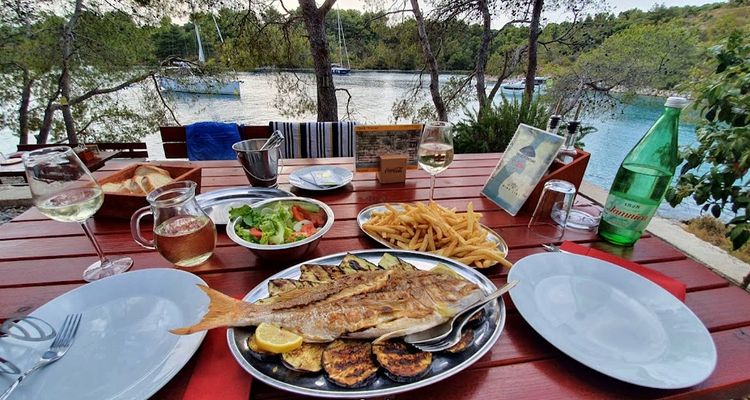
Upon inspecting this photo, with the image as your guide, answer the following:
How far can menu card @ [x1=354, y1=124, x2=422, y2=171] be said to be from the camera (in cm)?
193

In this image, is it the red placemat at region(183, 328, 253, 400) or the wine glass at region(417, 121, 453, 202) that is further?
the wine glass at region(417, 121, 453, 202)

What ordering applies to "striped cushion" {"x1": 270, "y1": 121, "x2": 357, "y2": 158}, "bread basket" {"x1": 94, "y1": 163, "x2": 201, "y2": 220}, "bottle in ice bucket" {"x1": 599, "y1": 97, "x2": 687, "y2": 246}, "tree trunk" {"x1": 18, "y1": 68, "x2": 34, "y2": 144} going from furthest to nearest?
1. "tree trunk" {"x1": 18, "y1": 68, "x2": 34, "y2": 144}
2. "striped cushion" {"x1": 270, "y1": 121, "x2": 357, "y2": 158}
3. "bread basket" {"x1": 94, "y1": 163, "x2": 201, "y2": 220}
4. "bottle in ice bucket" {"x1": 599, "y1": 97, "x2": 687, "y2": 246}

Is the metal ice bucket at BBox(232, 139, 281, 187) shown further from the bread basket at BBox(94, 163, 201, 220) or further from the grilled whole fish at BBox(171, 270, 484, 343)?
the grilled whole fish at BBox(171, 270, 484, 343)

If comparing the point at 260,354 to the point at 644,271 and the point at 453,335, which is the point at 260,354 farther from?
the point at 644,271

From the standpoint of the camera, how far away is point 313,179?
1.97 m

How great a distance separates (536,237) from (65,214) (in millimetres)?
1844

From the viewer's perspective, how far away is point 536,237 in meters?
1.40

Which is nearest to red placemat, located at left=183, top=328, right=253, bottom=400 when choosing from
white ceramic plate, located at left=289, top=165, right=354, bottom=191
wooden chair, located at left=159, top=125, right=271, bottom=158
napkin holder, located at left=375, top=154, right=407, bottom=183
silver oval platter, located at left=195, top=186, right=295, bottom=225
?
silver oval platter, located at left=195, top=186, right=295, bottom=225

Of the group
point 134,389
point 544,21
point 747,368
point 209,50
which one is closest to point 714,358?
point 747,368

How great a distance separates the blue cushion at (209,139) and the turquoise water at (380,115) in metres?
4.96

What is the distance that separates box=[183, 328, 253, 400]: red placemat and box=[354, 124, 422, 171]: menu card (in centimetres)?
138

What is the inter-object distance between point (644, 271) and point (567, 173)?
0.57 meters

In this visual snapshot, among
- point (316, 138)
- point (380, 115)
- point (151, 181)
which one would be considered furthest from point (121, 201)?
point (380, 115)

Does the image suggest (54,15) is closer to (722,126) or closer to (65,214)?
(65,214)
